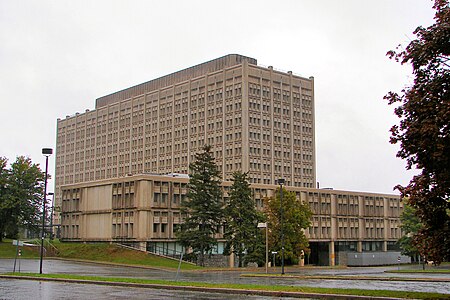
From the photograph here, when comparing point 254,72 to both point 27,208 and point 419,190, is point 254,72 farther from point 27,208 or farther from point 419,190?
point 419,190

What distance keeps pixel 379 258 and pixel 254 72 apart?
57028mm

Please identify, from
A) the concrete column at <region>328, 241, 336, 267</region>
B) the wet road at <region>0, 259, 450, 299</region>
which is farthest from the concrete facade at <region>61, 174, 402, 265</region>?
the wet road at <region>0, 259, 450, 299</region>

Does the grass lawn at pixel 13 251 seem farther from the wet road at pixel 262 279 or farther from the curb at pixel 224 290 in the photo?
the curb at pixel 224 290

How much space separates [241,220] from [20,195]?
3189cm

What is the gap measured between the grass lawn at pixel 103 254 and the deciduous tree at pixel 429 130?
1765 inches

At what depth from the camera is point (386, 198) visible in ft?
347

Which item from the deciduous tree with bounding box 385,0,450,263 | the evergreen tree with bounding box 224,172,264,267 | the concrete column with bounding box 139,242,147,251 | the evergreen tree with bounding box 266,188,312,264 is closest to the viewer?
the deciduous tree with bounding box 385,0,450,263

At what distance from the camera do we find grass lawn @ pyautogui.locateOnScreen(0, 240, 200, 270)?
215ft

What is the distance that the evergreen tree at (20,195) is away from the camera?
78.0 m

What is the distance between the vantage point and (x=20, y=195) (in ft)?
258

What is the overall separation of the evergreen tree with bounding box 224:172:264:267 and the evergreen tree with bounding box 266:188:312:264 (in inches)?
77.3

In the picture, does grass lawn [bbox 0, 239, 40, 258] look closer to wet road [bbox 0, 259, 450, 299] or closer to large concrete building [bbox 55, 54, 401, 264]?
wet road [bbox 0, 259, 450, 299]

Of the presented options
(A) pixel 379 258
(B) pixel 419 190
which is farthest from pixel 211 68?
(B) pixel 419 190

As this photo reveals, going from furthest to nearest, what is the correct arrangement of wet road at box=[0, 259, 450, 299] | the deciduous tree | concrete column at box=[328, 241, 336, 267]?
concrete column at box=[328, 241, 336, 267]
wet road at box=[0, 259, 450, 299]
the deciduous tree
